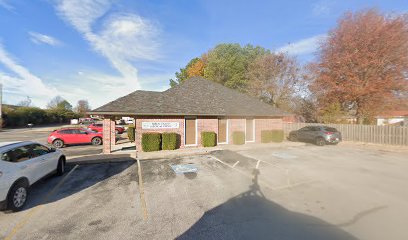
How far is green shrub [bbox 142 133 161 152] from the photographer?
1180cm

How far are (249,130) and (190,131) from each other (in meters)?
5.71

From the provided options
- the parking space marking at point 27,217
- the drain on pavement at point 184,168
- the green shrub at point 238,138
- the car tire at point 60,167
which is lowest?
the parking space marking at point 27,217

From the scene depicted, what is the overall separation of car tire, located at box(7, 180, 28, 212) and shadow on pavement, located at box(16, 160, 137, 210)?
0.72 ft

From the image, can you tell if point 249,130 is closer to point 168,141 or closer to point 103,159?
point 168,141

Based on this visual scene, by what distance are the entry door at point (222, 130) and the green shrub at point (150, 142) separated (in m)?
5.33

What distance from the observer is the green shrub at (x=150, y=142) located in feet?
38.7

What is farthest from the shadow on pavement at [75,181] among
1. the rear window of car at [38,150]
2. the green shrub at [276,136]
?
the green shrub at [276,136]

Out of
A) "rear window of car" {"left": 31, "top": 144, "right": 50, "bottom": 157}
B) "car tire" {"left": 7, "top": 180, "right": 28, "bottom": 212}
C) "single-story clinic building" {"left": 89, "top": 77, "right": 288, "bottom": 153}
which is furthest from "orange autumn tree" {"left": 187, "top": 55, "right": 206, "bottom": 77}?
"car tire" {"left": 7, "top": 180, "right": 28, "bottom": 212}

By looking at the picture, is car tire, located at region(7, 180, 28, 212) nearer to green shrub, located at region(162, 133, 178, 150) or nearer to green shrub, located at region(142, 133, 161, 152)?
green shrub, located at region(142, 133, 161, 152)

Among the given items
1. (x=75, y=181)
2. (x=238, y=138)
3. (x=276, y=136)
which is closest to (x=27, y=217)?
(x=75, y=181)

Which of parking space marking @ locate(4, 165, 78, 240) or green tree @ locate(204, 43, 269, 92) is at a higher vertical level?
green tree @ locate(204, 43, 269, 92)

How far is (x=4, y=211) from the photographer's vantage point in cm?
466

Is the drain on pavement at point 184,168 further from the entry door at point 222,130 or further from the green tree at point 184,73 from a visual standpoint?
the green tree at point 184,73

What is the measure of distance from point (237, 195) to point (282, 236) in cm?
204
